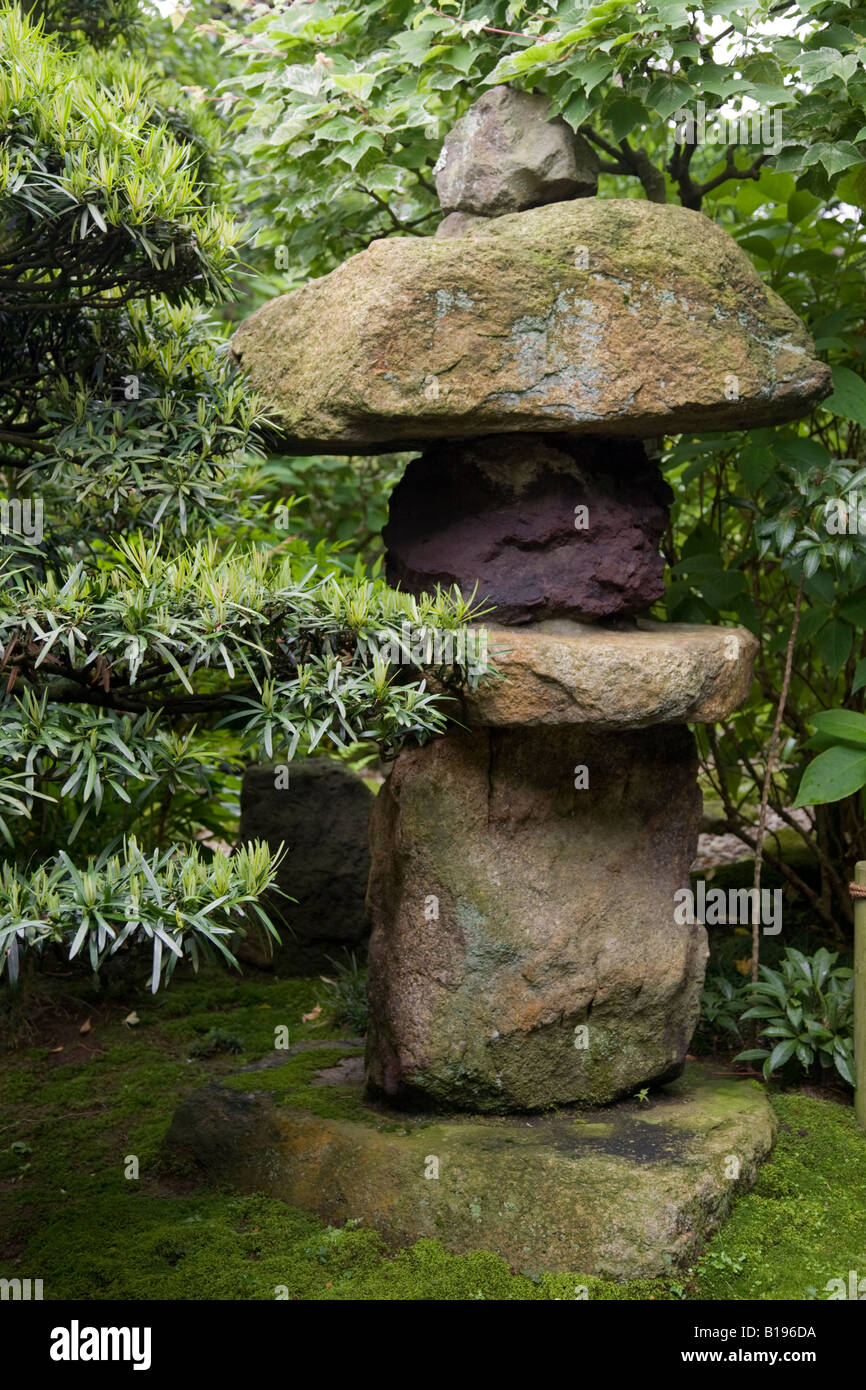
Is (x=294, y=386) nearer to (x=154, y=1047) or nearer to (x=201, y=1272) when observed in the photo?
(x=201, y=1272)

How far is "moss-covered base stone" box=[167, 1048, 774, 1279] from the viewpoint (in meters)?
3.36

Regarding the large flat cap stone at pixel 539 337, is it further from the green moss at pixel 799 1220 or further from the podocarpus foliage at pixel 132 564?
the green moss at pixel 799 1220

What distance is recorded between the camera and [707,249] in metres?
3.71

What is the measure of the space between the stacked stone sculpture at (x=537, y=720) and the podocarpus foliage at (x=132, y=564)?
355mm

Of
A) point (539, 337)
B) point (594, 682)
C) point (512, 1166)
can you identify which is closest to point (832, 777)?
point (594, 682)

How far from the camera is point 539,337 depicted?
355cm

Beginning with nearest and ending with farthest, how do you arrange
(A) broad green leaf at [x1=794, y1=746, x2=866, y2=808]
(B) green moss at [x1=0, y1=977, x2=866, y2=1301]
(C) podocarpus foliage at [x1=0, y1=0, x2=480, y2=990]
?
(C) podocarpus foliage at [x1=0, y1=0, x2=480, y2=990], (B) green moss at [x1=0, y1=977, x2=866, y2=1301], (A) broad green leaf at [x1=794, y1=746, x2=866, y2=808]

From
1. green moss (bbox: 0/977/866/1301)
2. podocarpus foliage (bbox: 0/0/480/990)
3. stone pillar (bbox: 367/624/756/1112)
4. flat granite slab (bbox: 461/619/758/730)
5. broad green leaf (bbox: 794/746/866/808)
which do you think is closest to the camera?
podocarpus foliage (bbox: 0/0/480/990)

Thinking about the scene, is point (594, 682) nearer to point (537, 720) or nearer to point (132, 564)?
point (537, 720)

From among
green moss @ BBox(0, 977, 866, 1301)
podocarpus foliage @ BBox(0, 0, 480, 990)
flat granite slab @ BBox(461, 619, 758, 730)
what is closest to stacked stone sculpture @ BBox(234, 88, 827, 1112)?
flat granite slab @ BBox(461, 619, 758, 730)

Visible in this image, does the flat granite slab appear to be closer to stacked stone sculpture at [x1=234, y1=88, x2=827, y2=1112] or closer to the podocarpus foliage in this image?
stacked stone sculpture at [x1=234, y1=88, x2=827, y2=1112]

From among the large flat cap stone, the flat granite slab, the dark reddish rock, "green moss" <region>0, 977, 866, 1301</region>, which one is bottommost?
"green moss" <region>0, 977, 866, 1301</region>

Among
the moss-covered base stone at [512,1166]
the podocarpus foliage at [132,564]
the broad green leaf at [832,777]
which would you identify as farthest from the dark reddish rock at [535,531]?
the moss-covered base stone at [512,1166]

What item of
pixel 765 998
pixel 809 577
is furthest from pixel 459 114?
pixel 765 998
